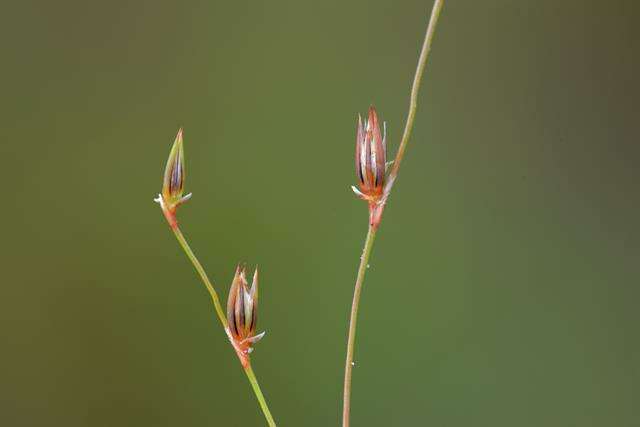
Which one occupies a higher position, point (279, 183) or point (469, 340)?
point (279, 183)

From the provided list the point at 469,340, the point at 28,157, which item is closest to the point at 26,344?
the point at 28,157

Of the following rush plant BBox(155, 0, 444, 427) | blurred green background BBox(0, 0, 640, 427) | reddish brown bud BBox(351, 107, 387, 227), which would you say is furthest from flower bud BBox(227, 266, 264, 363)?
blurred green background BBox(0, 0, 640, 427)

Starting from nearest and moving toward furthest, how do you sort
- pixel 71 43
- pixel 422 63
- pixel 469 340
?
pixel 422 63 → pixel 71 43 → pixel 469 340

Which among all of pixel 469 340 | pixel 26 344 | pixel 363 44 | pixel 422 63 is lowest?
pixel 469 340

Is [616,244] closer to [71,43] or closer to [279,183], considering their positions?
[279,183]

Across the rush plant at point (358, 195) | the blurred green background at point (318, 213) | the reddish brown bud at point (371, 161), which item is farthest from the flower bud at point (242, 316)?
the blurred green background at point (318, 213)

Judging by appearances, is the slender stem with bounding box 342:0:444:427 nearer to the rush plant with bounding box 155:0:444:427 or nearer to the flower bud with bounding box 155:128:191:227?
the rush plant with bounding box 155:0:444:427

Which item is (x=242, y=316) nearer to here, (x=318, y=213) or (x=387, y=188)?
(x=387, y=188)

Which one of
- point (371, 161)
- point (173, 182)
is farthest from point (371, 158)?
point (173, 182)
